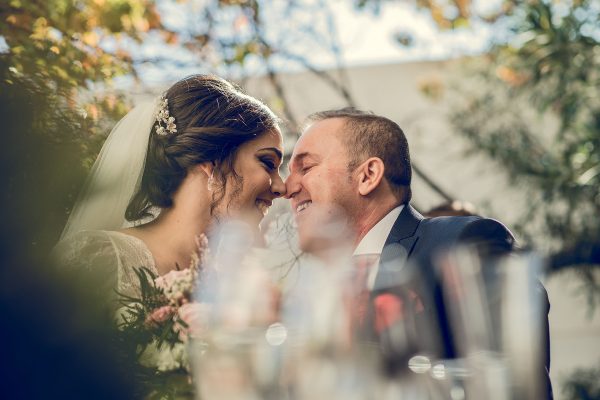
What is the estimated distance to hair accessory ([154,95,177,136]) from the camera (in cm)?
319

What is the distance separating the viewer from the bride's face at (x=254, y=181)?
3.16 meters

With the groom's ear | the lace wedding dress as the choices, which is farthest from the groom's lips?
the lace wedding dress

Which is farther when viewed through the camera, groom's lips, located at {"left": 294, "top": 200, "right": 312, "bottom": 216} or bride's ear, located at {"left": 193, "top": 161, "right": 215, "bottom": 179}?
groom's lips, located at {"left": 294, "top": 200, "right": 312, "bottom": 216}

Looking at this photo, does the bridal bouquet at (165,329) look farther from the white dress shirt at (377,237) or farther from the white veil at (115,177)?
the white dress shirt at (377,237)

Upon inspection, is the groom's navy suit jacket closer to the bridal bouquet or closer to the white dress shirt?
the white dress shirt

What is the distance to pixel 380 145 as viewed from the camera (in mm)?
3766

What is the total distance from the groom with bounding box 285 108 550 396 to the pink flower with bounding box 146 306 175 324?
4.33ft

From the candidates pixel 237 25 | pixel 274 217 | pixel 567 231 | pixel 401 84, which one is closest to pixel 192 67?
pixel 237 25

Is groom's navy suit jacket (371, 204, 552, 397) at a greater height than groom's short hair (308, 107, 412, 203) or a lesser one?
lesser

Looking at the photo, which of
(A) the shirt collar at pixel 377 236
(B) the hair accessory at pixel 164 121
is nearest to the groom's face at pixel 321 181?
(A) the shirt collar at pixel 377 236

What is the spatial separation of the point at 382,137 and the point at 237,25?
15.2ft

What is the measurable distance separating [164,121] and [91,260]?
101 centimetres

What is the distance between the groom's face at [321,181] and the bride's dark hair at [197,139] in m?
0.46

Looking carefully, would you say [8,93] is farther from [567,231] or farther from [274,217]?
[567,231]
